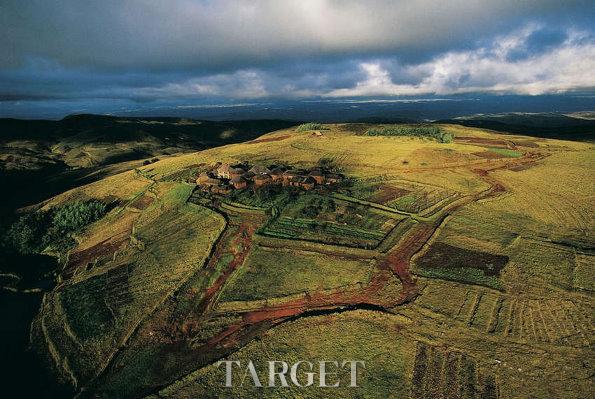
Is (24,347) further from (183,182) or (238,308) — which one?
(183,182)

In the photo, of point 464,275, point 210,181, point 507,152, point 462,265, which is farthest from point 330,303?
point 507,152

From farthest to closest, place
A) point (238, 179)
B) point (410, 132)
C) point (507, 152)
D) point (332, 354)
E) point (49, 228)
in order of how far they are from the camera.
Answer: point (410, 132) < point (507, 152) < point (49, 228) < point (238, 179) < point (332, 354)

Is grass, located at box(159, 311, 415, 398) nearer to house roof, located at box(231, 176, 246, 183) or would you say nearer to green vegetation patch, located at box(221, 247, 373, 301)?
green vegetation patch, located at box(221, 247, 373, 301)

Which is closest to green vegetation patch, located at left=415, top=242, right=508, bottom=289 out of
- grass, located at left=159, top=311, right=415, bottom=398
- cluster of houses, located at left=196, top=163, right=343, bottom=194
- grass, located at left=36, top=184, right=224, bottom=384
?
grass, located at left=159, top=311, right=415, bottom=398

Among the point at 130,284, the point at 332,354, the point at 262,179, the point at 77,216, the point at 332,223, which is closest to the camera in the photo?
the point at 332,354

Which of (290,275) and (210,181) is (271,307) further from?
(210,181)

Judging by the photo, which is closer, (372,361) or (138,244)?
(372,361)

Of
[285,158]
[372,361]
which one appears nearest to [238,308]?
[372,361]

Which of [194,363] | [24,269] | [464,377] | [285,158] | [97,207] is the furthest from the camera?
[285,158]
